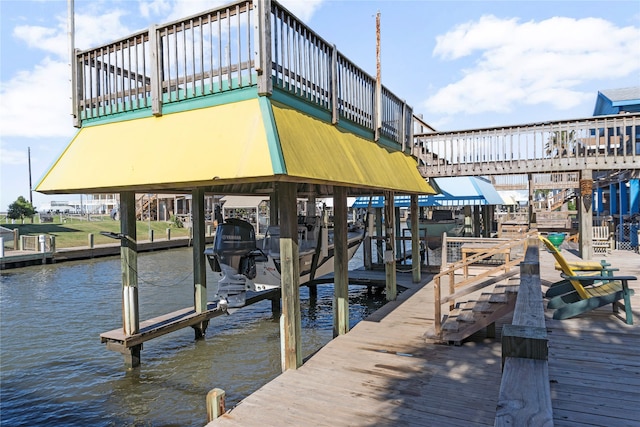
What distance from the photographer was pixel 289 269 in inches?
252

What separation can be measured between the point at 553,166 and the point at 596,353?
33.1ft

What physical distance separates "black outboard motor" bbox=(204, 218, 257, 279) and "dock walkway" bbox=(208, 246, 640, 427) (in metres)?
3.34

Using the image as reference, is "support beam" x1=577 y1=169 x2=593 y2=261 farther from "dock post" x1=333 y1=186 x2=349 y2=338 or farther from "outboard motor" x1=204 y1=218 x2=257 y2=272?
"outboard motor" x1=204 y1=218 x2=257 y2=272

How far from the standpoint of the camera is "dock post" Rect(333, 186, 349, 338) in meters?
8.35

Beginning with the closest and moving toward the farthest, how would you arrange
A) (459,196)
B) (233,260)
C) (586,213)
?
(233,260)
(586,213)
(459,196)

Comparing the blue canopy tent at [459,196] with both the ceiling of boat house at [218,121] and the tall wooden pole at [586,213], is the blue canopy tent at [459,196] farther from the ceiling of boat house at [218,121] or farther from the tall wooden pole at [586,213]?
the ceiling of boat house at [218,121]

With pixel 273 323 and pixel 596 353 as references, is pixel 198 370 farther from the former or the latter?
pixel 596 353

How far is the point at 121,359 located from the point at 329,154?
760cm

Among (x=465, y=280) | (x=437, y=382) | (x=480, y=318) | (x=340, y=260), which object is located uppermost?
(x=340, y=260)

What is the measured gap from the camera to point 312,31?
23.9 feet

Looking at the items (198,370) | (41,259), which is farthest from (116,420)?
(41,259)

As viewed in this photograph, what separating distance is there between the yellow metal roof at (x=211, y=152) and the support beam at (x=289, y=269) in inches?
25.7

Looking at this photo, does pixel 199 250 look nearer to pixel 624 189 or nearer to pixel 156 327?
pixel 156 327

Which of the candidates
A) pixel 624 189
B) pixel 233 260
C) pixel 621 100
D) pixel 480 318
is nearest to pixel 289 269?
pixel 480 318
